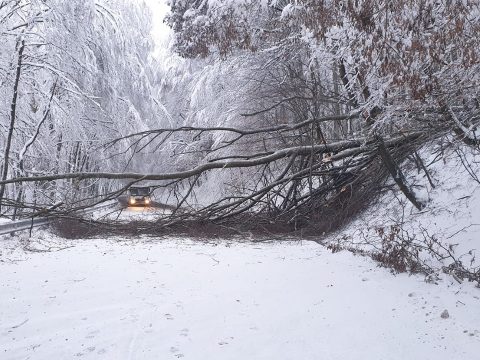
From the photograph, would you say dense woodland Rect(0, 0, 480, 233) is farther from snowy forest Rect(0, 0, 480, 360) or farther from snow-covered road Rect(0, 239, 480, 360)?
snow-covered road Rect(0, 239, 480, 360)

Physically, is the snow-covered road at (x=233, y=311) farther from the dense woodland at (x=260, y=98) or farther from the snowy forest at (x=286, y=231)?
the dense woodland at (x=260, y=98)

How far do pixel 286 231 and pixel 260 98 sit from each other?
6.44m

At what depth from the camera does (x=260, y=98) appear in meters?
14.6

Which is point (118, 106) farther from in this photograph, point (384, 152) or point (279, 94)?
point (384, 152)

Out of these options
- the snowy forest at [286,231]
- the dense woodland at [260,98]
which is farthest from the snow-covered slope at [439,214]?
the dense woodland at [260,98]

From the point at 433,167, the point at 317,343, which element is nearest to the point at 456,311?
the point at 317,343

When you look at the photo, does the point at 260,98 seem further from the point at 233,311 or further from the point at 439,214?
the point at 233,311

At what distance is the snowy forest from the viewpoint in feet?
11.9

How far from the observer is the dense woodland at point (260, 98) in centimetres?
439

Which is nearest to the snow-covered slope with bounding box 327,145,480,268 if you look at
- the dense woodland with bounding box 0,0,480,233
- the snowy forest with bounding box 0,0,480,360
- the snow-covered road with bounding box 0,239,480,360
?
the snowy forest with bounding box 0,0,480,360

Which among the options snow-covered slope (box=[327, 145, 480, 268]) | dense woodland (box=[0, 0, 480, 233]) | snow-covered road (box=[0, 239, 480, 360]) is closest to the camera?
snow-covered road (box=[0, 239, 480, 360])

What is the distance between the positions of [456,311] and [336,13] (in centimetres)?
314

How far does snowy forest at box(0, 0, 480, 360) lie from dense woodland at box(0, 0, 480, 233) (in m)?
0.05

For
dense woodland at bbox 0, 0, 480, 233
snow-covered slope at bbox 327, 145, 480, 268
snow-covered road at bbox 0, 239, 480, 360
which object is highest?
dense woodland at bbox 0, 0, 480, 233
